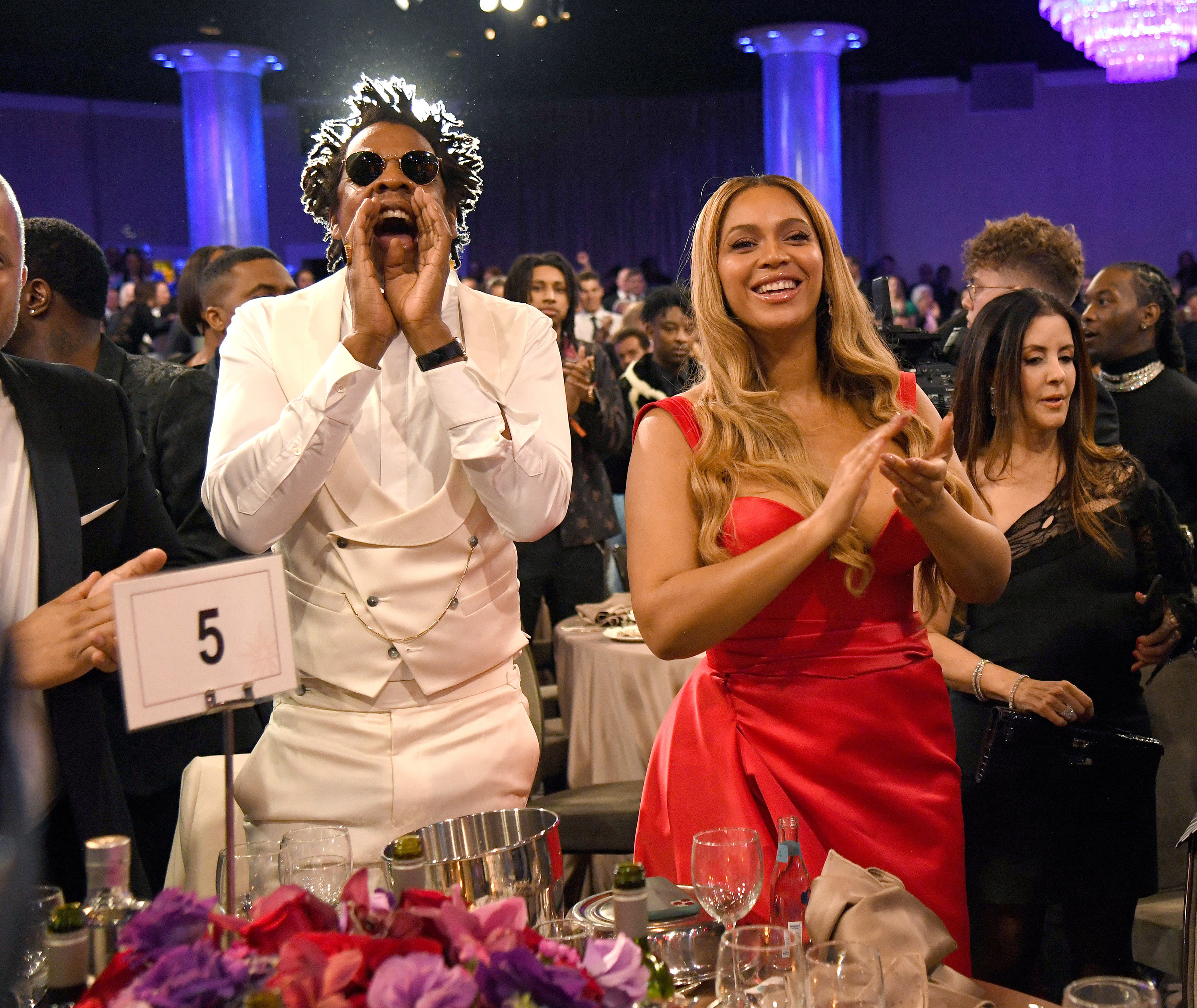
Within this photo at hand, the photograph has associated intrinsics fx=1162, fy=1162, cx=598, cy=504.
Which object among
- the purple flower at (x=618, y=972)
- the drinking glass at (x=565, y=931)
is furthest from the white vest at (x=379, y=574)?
the purple flower at (x=618, y=972)

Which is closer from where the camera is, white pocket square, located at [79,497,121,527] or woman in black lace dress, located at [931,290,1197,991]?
white pocket square, located at [79,497,121,527]

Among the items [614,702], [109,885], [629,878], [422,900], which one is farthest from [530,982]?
[614,702]

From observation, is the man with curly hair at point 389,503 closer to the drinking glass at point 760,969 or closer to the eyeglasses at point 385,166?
the eyeglasses at point 385,166

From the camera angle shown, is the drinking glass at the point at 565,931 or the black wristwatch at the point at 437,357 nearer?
the drinking glass at the point at 565,931

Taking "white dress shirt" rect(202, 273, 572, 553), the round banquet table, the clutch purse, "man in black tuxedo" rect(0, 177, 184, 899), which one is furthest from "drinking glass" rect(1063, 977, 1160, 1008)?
the round banquet table

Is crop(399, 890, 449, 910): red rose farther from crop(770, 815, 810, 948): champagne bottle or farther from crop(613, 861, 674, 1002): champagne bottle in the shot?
crop(770, 815, 810, 948): champagne bottle

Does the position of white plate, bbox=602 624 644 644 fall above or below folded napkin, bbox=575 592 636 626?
below

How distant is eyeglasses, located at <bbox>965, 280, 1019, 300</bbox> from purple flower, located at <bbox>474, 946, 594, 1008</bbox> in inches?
122

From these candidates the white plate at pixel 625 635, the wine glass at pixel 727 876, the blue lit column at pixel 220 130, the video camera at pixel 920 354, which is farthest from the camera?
the blue lit column at pixel 220 130

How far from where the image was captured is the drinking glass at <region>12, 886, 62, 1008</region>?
108cm

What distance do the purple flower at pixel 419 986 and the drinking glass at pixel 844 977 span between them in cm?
37

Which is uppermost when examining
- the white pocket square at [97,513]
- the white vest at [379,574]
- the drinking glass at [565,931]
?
the white pocket square at [97,513]

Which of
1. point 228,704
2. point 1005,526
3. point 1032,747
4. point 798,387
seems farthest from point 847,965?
point 1005,526

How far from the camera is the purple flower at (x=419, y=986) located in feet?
2.45
